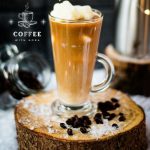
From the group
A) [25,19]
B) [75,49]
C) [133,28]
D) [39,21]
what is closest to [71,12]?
[75,49]

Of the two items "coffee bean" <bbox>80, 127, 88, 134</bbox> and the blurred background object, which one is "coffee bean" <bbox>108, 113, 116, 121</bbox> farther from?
the blurred background object

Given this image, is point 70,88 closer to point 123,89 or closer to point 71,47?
point 71,47

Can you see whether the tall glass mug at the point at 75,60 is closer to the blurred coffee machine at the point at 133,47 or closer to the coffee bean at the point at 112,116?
the coffee bean at the point at 112,116

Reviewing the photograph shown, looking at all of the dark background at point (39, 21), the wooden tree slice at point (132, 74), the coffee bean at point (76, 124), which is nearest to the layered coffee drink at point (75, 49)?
the coffee bean at point (76, 124)

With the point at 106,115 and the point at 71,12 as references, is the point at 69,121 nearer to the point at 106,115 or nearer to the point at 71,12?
the point at 106,115

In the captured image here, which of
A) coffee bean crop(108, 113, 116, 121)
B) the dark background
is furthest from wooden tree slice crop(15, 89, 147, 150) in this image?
the dark background

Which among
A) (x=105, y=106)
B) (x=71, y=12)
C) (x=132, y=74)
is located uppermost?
(x=71, y=12)

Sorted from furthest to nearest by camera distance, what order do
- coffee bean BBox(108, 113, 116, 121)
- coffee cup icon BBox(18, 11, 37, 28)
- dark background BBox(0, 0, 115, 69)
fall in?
dark background BBox(0, 0, 115, 69), coffee cup icon BBox(18, 11, 37, 28), coffee bean BBox(108, 113, 116, 121)
